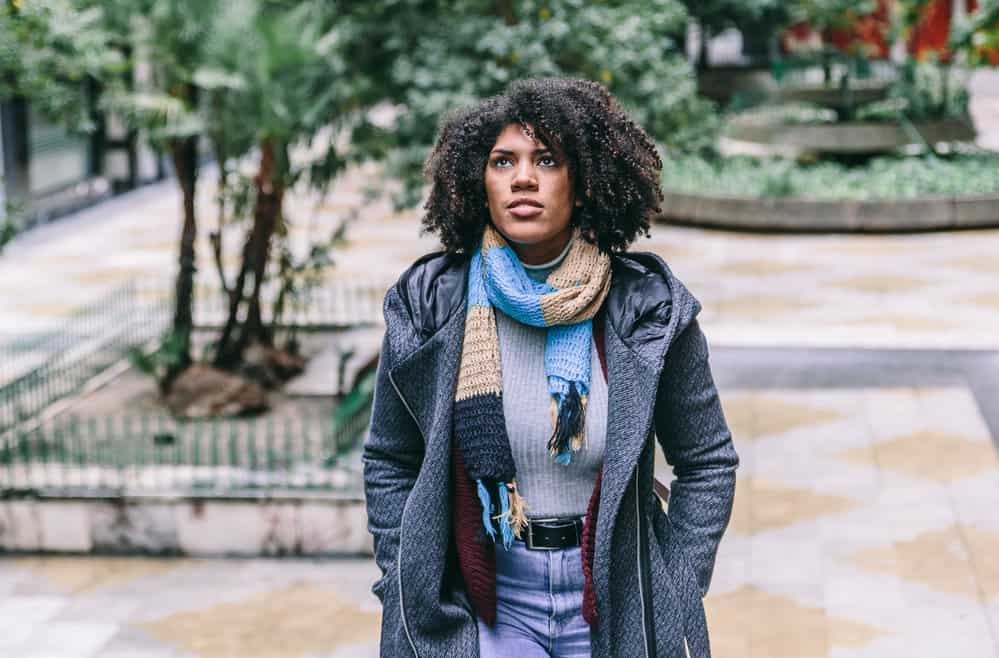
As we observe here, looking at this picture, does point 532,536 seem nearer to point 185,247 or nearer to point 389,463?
point 389,463

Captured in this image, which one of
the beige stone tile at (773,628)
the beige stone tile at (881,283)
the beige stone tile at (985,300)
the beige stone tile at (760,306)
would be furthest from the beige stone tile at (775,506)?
the beige stone tile at (881,283)

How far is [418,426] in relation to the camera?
124 inches

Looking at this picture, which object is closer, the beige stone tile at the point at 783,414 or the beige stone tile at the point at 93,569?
the beige stone tile at the point at 93,569

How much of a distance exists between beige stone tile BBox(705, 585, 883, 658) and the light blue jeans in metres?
3.05

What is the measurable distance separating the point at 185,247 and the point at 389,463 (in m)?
6.72

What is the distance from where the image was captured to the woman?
2990mm

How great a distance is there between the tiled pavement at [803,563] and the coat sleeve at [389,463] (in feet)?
9.91

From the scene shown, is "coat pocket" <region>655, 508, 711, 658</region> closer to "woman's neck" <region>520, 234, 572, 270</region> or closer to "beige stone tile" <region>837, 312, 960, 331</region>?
"woman's neck" <region>520, 234, 572, 270</region>

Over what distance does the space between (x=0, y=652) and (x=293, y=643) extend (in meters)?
1.17

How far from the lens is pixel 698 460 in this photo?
3094mm

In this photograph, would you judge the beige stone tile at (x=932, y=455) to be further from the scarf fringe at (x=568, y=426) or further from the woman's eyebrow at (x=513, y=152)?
the woman's eyebrow at (x=513, y=152)

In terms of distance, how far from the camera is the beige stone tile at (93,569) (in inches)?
269

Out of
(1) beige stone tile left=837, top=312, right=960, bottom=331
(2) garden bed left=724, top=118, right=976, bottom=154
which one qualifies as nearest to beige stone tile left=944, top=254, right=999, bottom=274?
(1) beige stone tile left=837, top=312, right=960, bottom=331

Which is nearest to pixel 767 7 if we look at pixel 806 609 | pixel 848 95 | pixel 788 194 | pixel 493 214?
pixel 848 95
